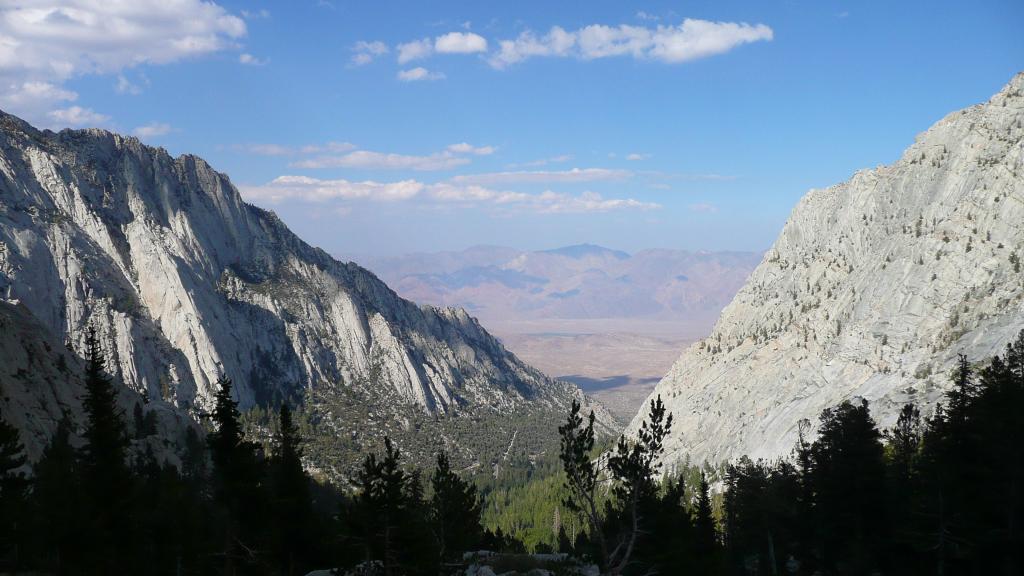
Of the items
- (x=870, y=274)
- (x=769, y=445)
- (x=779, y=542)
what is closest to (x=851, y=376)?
(x=769, y=445)

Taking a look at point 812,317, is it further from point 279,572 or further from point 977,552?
point 279,572

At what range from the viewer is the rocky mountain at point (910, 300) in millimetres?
131500

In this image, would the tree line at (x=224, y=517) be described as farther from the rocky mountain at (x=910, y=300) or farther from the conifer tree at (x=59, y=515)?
the rocky mountain at (x=910, y=300)

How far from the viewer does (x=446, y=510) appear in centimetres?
4478

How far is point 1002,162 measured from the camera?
152m

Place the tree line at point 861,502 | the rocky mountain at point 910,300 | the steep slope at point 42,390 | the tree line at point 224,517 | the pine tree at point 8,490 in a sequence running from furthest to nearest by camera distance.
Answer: the rocky mountain at point 910,300 < the steep slope at point 42,390 < the tree line at point 224,517 < the pine tree at point 8,490 < the tree line at point 861,502

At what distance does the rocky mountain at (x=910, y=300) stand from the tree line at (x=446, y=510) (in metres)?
80.3

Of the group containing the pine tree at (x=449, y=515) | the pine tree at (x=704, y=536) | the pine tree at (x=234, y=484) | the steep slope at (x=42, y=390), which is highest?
the steep slope at (x=42, y=390)

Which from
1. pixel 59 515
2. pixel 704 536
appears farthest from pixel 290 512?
pixel 704 536

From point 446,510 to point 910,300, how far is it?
144m

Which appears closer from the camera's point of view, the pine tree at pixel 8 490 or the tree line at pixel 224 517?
the pine tree at pixel 8 490

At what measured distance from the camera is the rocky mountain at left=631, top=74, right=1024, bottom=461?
431ft

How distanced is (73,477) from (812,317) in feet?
594

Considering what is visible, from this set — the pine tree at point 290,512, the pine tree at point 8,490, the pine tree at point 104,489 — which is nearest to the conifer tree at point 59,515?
the pine tree at point 104,489
